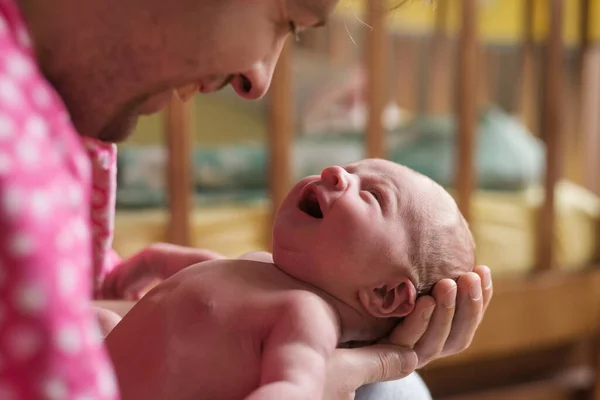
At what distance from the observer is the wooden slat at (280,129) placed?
1.55 metres

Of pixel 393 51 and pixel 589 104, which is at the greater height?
pixel 393 51

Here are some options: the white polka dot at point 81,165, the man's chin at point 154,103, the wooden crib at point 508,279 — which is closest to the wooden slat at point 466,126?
the wooden crib at point 508,279

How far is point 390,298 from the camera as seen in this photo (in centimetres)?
78

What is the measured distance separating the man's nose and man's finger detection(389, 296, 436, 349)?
26cm

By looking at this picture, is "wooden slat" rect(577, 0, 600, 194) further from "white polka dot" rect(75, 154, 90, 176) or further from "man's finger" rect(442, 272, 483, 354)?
"white polka dot" rect(75, 154, 90, 176)

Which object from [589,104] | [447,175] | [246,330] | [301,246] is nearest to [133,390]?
[246,330]

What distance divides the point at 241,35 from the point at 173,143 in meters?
0.87

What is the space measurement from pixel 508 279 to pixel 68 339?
1.54m

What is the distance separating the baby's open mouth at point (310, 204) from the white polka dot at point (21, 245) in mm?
426

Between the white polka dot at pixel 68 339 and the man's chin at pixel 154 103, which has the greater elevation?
A: the man's chin at pixel 154 103

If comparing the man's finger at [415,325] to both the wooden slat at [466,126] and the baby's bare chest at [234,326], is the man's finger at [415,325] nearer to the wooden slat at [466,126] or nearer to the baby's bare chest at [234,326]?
the baby's bare chest at [234,326]

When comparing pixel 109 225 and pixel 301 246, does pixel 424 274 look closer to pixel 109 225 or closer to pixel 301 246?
pixel 301 246

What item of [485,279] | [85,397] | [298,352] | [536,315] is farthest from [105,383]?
[536,315]

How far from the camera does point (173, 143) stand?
151cm
